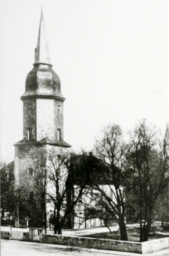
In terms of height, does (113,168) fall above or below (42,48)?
below

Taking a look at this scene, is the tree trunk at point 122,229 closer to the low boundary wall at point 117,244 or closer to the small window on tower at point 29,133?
the low boundary wall at point 117,244

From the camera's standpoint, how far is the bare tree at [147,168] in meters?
8.22

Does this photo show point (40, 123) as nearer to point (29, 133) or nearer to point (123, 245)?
point (29, 133)

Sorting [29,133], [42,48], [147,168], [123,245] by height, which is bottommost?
[123,245]

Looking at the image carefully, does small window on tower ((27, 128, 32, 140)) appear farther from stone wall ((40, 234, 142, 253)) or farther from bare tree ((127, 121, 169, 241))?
stone wall ((40, 234, 142, 253))

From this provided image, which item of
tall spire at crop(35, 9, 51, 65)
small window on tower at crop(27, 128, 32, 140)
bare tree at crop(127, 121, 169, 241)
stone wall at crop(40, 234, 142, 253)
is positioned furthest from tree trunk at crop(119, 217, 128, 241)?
tall spire at crop(35, 9, 51, 65)

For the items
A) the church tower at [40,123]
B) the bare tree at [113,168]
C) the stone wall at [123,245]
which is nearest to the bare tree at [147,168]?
the bare tree at [113,168]

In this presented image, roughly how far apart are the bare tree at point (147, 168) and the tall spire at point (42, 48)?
2016mm

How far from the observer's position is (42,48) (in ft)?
25.3

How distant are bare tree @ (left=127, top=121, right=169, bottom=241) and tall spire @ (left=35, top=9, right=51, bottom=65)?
6.61 ft

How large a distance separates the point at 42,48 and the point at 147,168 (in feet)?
9.73

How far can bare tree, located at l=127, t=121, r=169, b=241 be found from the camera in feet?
27.0

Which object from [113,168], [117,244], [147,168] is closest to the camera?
[117,244]

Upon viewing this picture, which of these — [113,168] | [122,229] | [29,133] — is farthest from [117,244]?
[29,133]
